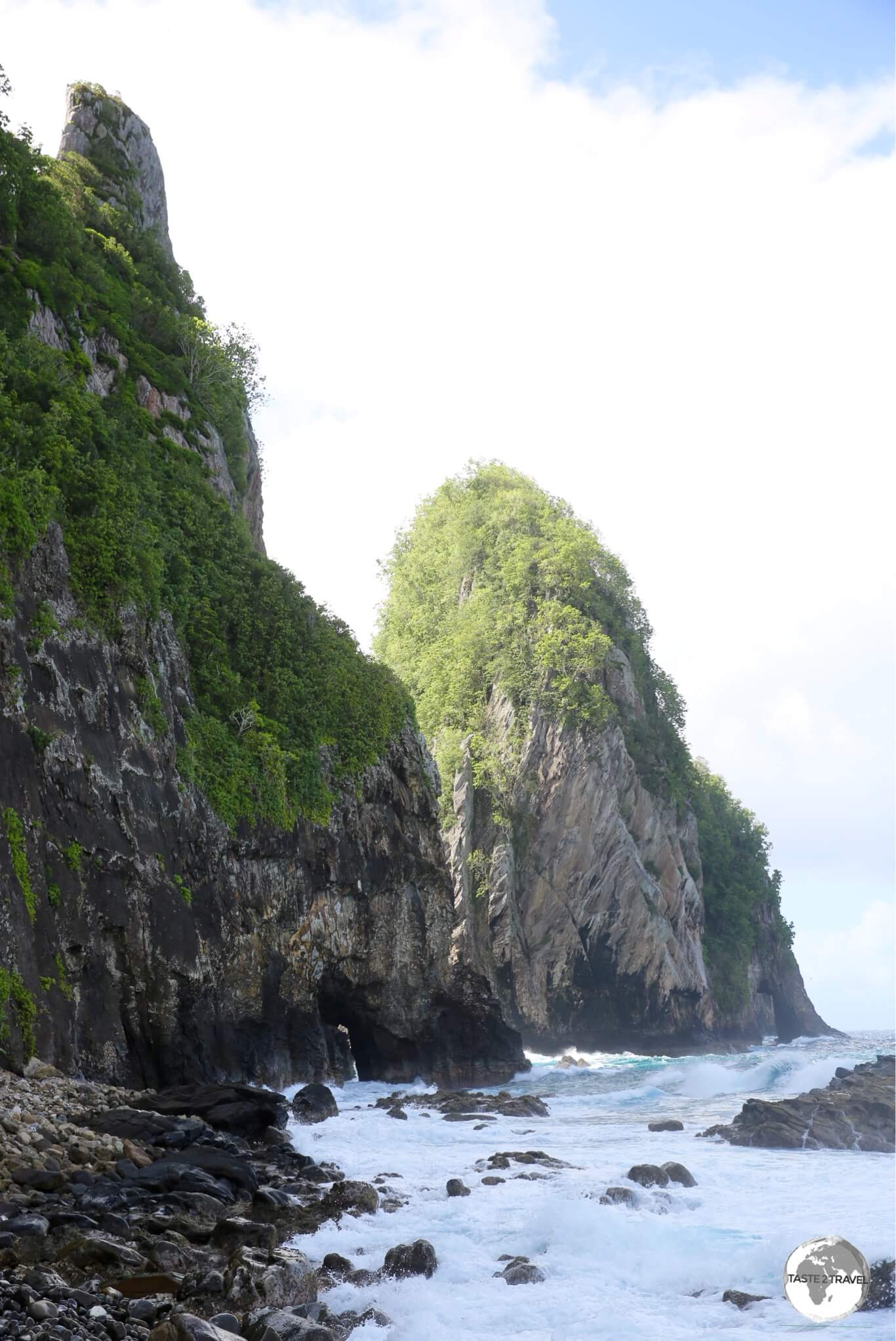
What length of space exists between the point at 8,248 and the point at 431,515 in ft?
139

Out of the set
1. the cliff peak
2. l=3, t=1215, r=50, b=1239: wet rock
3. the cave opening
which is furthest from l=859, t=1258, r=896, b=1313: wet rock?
Result: the cliff peak

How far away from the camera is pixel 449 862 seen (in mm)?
48969

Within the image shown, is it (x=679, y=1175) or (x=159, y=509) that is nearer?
(x=679, y=1175)

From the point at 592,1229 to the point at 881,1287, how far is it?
3321 millimetres

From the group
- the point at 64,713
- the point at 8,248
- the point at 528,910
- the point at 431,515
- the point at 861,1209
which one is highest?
the point at 431,515

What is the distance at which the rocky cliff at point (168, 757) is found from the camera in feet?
62.1

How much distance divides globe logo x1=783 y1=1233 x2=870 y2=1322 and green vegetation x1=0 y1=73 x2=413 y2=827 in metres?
15.3

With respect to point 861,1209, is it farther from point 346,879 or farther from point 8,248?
point 8,248

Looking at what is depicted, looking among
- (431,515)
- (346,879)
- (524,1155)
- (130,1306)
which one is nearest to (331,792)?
(346,879)

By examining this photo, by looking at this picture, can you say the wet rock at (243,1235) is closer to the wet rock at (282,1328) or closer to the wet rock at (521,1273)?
the wet rock at (282,1328)

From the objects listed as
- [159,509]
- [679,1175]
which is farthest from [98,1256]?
[159,509]

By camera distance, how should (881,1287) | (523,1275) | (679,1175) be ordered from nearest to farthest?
(881,1287)
(523,1275)
(679,1175)

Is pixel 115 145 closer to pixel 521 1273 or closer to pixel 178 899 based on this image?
pixel 178 899

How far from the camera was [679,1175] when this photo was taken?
15.9 metres
